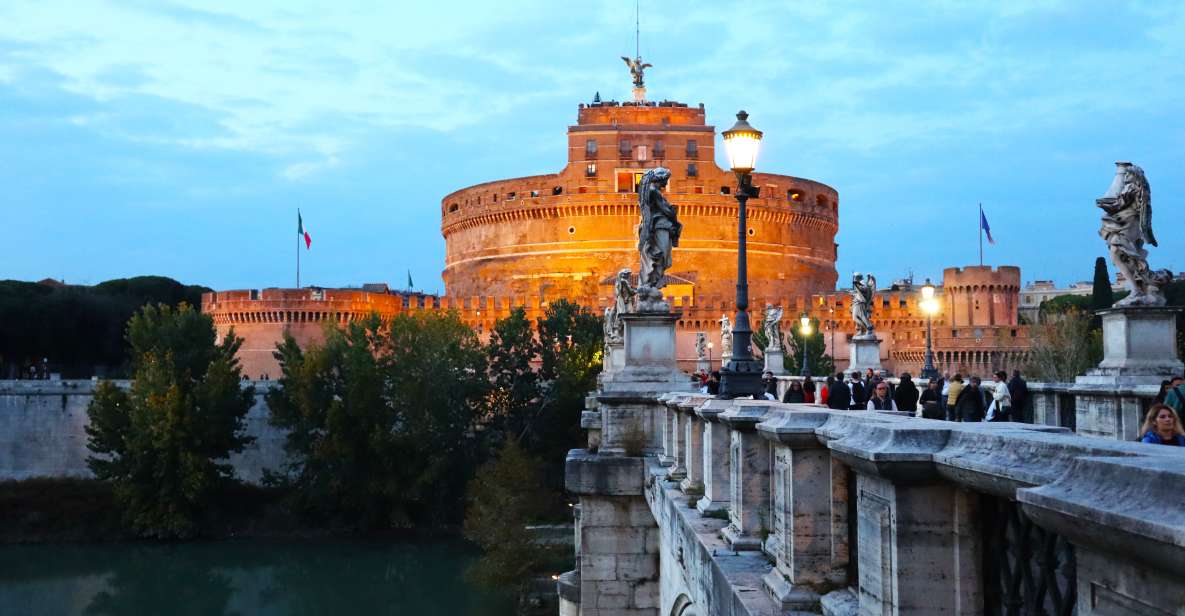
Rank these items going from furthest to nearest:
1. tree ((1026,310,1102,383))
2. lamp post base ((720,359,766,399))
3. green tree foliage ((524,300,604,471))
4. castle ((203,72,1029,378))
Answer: castle ((203,72,1029,378)) < green tree foliage ((524,300,604,471)) < tree ((1026,310,1102,383)) < lamp post base ((720,359,766,399))

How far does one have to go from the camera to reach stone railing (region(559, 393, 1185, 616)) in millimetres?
1586

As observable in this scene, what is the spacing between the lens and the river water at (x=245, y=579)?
24.9m

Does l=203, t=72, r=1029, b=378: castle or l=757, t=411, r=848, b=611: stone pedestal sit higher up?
l=203, t=72, r=1029, b=378: castle

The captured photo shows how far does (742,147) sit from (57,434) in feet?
109

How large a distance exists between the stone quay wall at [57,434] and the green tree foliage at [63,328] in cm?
1063

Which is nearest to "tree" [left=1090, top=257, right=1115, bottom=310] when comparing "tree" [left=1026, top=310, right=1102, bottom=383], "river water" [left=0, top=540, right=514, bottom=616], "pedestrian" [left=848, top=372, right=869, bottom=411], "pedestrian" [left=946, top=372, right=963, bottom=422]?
"tree" [left=1026, top=310, right=1102, bottom=383]

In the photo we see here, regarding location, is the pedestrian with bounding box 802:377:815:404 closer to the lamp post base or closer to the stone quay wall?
the lamp post base

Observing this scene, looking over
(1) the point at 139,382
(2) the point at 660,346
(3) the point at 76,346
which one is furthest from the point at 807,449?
(3) the point at 76,346

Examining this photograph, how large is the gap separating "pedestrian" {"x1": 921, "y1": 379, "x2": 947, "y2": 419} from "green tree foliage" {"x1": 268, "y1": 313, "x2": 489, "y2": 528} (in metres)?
20.2

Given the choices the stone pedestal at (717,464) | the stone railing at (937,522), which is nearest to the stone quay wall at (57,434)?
the stone pedestal at (717,464)

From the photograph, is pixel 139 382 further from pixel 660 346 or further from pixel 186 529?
pixel 660 346

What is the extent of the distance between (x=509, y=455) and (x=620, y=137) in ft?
88.2

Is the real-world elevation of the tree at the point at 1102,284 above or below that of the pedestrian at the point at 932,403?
above

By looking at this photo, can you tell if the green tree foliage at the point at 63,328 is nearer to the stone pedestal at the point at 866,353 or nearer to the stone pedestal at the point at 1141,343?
the stone pedestal at the point at 866,353
